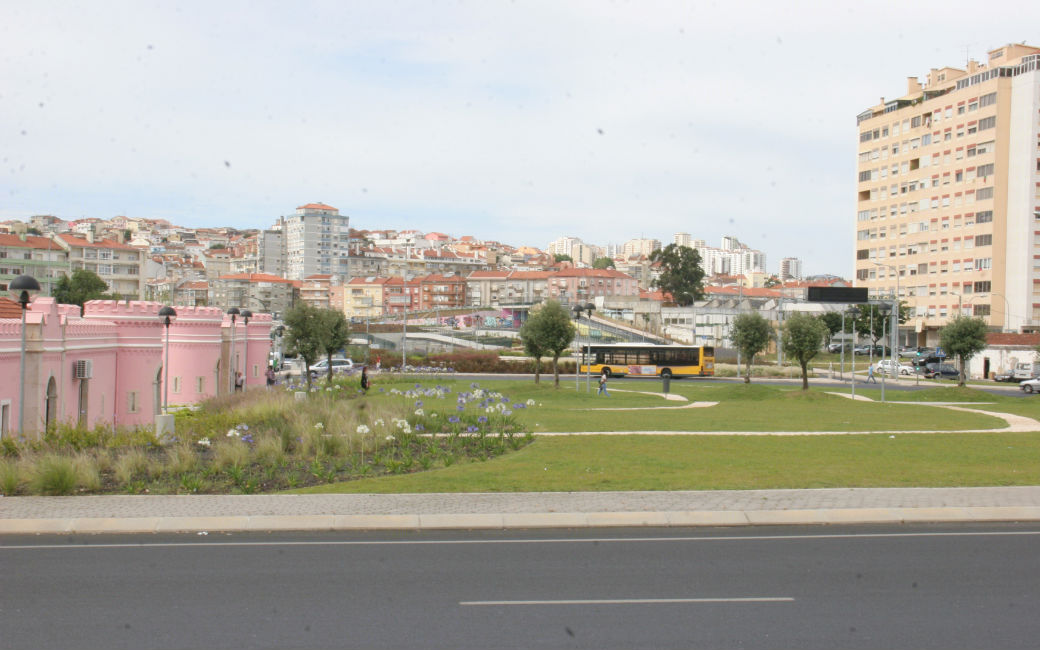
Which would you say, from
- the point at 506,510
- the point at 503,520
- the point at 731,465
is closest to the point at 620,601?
the point at 503,520

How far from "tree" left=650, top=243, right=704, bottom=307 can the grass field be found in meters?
97.0

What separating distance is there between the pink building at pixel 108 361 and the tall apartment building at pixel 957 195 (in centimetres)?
6498

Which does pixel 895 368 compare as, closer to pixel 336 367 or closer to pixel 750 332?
pixel 750 332

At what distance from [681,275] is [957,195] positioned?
4816 centimetres

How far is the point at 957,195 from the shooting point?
84000 millimetres

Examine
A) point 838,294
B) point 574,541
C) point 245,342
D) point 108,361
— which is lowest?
point 574,541


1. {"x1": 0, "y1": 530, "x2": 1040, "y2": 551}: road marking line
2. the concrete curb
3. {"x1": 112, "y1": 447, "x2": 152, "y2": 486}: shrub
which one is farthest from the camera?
{"x1": 112, "y1": 447, "x2": 152, "y2": 486}: shrub

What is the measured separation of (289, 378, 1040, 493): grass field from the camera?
15.1m

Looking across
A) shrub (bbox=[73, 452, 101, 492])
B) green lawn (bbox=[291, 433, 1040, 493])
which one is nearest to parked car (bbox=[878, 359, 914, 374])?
green lawn (bbox=[291, 433, 1040, 493])

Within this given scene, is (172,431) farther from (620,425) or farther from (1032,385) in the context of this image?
(1032,385)

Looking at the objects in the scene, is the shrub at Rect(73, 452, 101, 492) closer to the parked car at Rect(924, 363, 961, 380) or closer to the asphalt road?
the asphalt road

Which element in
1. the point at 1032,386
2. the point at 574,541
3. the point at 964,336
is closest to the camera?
the point at 574,541

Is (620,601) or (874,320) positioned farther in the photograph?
(874,320)

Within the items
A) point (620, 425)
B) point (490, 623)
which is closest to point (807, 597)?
point (490, 623)
